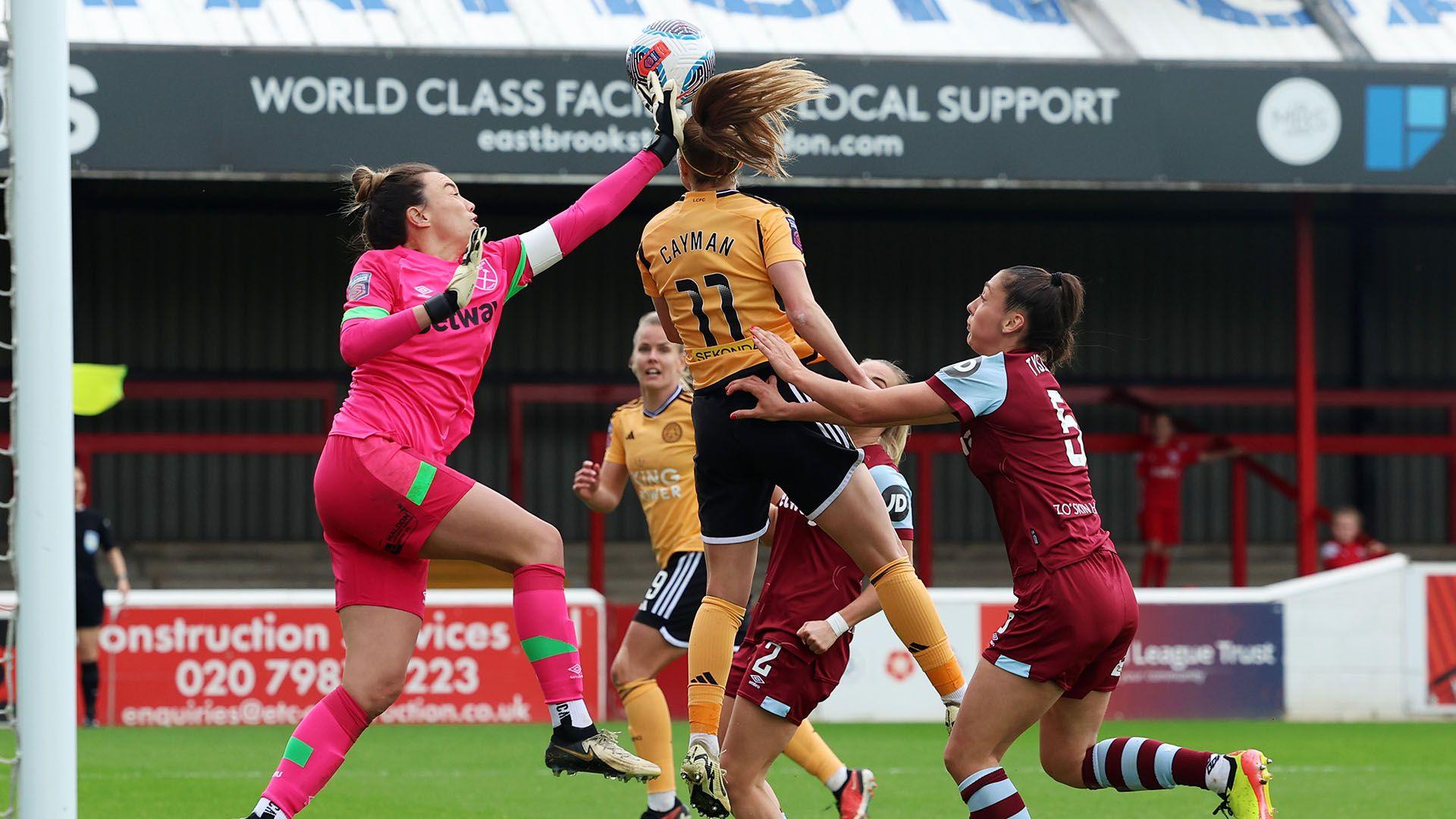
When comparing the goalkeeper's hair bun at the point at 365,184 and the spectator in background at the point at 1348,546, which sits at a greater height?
the goalkeeper's hair bun at the point at 365,184

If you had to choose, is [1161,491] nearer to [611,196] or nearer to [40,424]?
[611,196]

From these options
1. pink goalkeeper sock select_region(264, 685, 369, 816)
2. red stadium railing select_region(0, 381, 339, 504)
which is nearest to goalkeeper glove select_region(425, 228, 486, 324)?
pink goalkeeper sock select_region(264, 685, 369, 816)

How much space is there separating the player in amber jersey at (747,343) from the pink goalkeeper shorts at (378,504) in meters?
0.84

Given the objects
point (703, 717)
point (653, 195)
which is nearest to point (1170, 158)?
point (653, 195)

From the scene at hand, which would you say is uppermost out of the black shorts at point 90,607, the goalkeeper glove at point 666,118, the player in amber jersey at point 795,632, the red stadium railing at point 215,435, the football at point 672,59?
the football at point 672,59

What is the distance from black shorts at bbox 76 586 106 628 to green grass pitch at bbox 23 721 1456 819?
0.74 meters

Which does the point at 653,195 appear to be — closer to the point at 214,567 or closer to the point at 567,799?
the point at 214,567

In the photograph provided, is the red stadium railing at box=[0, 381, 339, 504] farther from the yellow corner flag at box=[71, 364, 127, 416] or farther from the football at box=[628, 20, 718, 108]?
the football at box=[628, 20, 718, 108]

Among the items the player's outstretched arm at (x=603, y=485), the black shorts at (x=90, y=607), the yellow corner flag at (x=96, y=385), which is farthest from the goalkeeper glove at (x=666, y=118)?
the black shorts at (x=90, y=607)

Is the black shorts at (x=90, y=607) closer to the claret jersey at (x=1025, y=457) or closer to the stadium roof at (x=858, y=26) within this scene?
the stadium roof at (x=858, y=26)

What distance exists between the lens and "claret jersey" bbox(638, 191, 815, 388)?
16.3 ft

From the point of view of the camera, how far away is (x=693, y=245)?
5.03 metres

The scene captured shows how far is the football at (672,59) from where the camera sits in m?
5.12

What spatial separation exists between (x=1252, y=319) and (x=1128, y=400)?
4.86 meters
